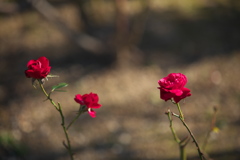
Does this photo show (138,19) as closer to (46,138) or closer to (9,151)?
(46,138)

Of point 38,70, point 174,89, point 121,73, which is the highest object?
point 121,73

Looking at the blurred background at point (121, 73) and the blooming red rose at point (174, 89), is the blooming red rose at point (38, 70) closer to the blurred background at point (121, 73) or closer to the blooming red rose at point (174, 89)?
the blooming red rose at point (174, 89)

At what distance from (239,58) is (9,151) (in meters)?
2.73

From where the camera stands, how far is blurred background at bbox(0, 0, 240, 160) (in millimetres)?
2670

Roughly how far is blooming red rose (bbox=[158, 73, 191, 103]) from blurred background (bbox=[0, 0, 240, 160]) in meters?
1.46

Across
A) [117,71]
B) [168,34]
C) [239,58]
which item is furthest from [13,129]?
[239,58]

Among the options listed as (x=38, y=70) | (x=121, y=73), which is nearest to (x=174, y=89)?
(x=38, y=70)

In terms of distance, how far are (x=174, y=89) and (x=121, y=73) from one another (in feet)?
7.65

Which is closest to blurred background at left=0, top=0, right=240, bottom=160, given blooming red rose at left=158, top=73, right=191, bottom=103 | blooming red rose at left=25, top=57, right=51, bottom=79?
blooming red rose at left=25, top=57, right=51, bottom=79

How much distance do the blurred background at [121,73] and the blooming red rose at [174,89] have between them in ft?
4.79

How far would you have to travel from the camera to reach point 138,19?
379 cm

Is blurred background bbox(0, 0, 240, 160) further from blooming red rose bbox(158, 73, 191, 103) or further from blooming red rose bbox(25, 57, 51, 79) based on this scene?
blooming red rose bbox(158, 73, 191, 103)

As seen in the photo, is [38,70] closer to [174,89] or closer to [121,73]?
[174,89]

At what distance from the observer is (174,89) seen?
1.15 metres
